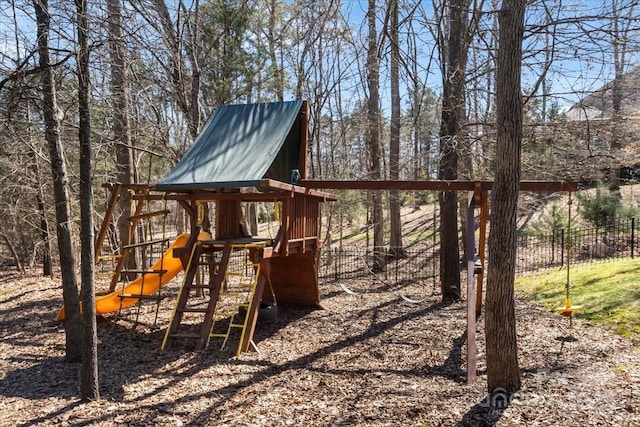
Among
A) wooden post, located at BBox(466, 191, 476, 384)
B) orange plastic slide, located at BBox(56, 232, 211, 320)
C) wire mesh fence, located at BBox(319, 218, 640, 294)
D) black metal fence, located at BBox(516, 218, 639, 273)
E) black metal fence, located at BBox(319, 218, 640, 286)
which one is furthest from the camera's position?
black metal fence, located at BBox(516, 218, 639, 273)

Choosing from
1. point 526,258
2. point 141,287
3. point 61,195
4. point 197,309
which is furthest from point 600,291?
point 61,195

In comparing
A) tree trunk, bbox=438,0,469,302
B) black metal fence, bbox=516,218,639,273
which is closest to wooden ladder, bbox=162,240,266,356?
tree trunk, bbox=438,0,469,302

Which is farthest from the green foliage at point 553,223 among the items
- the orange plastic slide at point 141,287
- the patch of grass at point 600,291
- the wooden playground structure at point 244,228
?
the orange plastic slide at point 141,287

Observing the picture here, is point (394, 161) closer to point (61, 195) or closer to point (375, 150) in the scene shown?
point (375, 150)

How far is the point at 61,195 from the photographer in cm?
531

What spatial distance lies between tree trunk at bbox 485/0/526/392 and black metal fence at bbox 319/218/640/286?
25.5ft

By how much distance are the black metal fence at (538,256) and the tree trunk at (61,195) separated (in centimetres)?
819

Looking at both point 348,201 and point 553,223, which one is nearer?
point 553,223

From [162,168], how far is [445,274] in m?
13.1

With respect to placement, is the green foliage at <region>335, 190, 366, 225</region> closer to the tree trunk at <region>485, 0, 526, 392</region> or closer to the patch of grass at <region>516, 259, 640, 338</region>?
the patch of grass at <region>516, 259, 640, 338</region>

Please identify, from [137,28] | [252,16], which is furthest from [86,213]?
[252,16]

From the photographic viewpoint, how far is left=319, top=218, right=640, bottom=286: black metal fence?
43.5 ft

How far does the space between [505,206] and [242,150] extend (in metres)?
4.62

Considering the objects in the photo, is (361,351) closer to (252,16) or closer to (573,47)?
(573,47)
